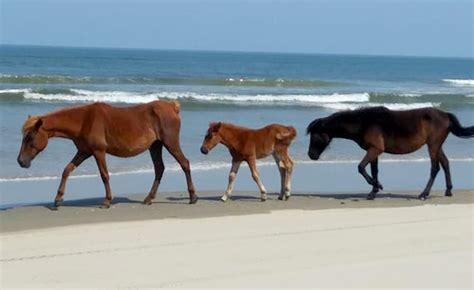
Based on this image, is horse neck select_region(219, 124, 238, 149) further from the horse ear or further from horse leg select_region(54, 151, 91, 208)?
the horse ear

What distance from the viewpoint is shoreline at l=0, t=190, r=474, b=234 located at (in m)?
9.78

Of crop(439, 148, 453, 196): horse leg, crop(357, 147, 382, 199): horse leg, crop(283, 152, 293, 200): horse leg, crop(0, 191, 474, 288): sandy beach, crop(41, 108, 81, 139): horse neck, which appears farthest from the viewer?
crop(439, 148, 453, 196): horse leg

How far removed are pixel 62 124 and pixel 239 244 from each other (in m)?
3.26

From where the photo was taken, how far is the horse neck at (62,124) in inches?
416

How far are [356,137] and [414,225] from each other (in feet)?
9.45

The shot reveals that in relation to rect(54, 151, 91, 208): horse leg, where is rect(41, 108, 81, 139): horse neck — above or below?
above

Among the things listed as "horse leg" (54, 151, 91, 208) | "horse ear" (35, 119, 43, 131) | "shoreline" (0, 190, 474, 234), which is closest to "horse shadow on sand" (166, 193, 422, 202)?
"shoreline" (0, 190, 474, 234)

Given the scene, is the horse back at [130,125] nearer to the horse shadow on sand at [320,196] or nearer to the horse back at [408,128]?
the horse shadow on sand at [320,196]

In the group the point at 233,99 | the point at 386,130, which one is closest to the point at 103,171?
the point at 386,130

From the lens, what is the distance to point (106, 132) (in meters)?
10.8

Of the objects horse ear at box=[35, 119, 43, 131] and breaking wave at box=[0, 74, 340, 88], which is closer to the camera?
horse ear at box=[35, 119, 43, 131]

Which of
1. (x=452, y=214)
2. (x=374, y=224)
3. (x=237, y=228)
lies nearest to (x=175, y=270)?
(x=237, y=228)

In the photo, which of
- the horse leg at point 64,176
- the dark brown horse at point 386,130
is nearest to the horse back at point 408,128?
the dark brown horse at point 386,130

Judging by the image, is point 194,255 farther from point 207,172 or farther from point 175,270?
point 207,172
